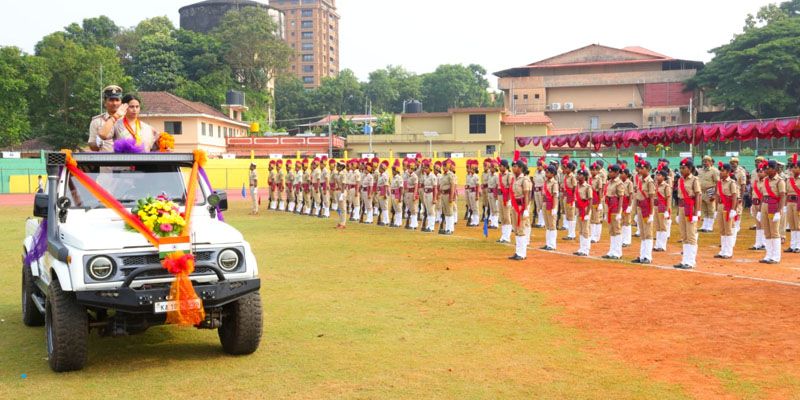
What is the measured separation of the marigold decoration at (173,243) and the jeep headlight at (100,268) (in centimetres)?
41

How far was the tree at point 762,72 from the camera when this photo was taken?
207 feet

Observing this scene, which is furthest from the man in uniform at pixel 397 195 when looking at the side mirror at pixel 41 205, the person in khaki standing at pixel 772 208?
the side mirror at pixel 41 205

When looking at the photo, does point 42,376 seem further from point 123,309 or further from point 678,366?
point 678,366

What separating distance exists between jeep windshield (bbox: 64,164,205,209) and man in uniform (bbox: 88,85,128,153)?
17.7 inches

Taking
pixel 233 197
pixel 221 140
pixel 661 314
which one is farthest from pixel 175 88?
pixel 661 314

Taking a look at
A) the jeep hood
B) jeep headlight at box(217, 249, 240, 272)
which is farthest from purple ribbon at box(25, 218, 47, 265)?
jeep headlight at box(217, 249, 240, 272)

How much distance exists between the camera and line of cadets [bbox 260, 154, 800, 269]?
15391 millimetres

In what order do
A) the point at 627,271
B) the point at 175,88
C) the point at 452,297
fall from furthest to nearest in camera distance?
1. the point at 175,88
2. the point at 627,271
3. the point at 452,297

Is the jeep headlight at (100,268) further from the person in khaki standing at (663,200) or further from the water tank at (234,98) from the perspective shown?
the water tank at (234,98)

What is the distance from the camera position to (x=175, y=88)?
72.5 meters

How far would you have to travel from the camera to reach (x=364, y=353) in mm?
7855

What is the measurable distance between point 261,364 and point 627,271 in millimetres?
8285

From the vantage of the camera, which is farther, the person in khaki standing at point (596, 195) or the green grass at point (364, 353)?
the person in khaki standing at point (596, 195)

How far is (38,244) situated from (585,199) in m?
12.4
